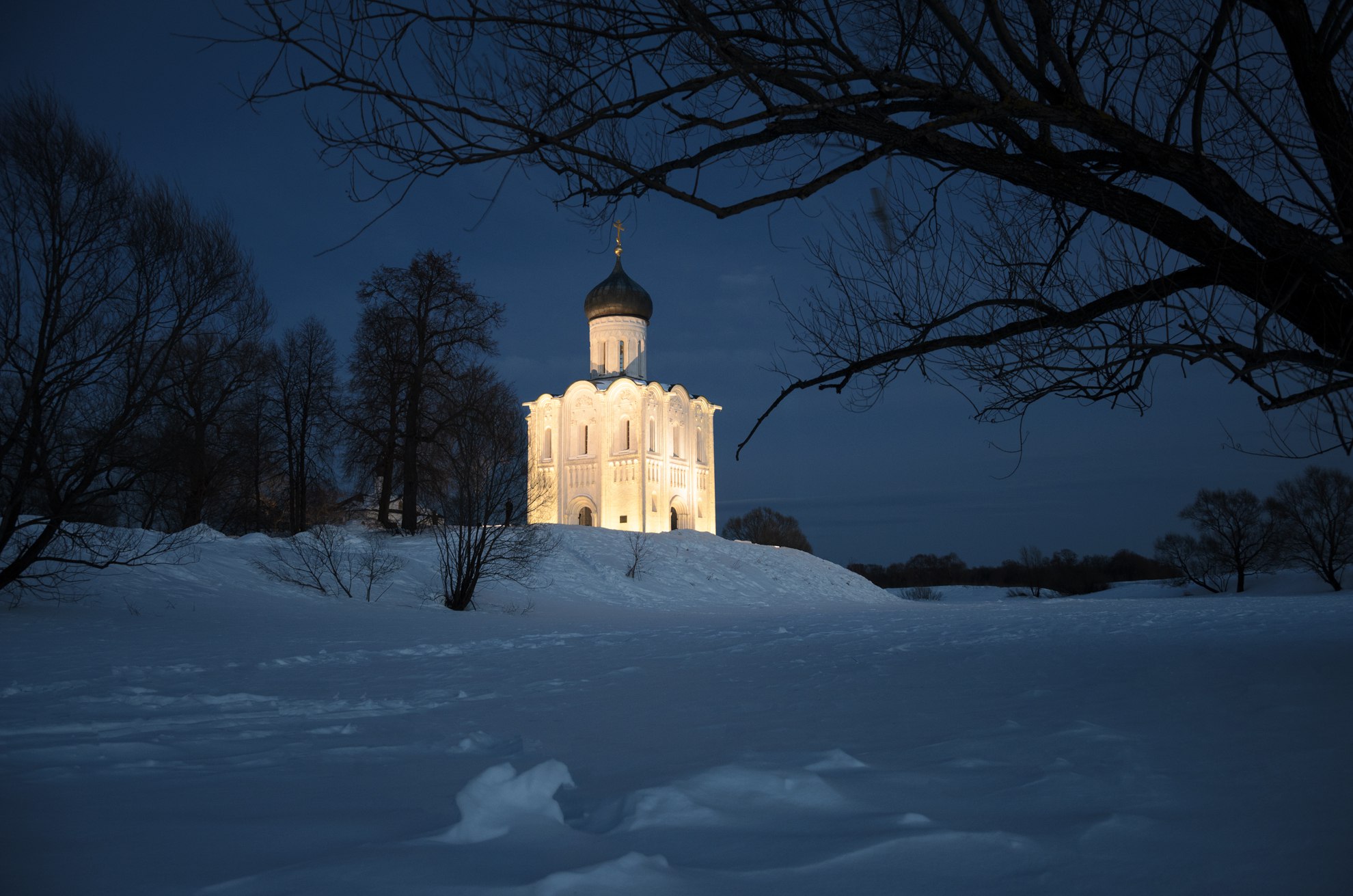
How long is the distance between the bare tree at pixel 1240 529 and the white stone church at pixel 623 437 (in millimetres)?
22430

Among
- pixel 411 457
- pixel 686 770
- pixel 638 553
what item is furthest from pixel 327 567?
pixel 686 770

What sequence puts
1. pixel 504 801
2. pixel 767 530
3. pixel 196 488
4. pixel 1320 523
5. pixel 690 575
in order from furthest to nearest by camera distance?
pixel 767 530, pixel 1320 523, pixel 690 575, pixel 196 488, pixel 504 801

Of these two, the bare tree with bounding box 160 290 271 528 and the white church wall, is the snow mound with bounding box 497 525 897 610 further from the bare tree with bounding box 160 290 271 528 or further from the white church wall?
the white church wall

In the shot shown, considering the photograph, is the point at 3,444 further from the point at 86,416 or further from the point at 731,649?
the point at 731,649

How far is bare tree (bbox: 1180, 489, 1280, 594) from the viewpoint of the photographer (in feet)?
119

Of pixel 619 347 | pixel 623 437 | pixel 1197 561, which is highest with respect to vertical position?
pixel 619 347

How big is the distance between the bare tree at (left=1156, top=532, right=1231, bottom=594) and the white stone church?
21971 mm

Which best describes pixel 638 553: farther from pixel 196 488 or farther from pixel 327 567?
pixel 196 488

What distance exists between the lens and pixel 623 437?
132ft

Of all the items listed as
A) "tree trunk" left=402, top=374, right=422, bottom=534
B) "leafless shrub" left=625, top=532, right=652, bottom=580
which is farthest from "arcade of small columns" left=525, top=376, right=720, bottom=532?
"tree trunk" left=402, top=374, right=422, bottom=534

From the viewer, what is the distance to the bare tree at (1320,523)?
33.3m

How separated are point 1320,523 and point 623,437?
29395 millimetres

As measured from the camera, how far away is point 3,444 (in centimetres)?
894

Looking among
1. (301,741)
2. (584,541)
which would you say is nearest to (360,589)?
(584,541)
